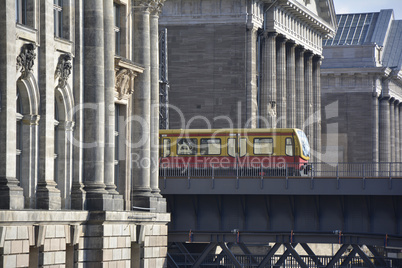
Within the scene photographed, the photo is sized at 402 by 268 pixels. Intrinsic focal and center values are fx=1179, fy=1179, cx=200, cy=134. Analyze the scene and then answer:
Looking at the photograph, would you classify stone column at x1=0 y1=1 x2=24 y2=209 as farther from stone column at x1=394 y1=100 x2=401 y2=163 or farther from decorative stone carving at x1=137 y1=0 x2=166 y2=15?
stone column at x1=394 y1=100 x2=401 y2=163

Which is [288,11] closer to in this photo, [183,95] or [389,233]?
[183,95]

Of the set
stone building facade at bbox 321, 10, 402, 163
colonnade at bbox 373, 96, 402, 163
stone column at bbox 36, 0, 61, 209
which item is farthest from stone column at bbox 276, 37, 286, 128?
stone column at bbox 36, 0, 61, 209

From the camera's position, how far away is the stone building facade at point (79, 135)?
150 feet

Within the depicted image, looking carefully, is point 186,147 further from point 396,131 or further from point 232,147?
point 396,131

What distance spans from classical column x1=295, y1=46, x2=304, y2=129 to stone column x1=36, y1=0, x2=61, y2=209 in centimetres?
6721

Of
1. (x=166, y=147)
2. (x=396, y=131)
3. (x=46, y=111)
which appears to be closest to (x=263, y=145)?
(x=166, y=147)

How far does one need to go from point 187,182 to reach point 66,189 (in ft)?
71.4

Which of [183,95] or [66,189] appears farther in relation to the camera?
[183,95]

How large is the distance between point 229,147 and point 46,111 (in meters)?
33.8

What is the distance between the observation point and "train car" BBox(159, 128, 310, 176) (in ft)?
267

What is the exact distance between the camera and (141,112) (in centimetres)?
6134

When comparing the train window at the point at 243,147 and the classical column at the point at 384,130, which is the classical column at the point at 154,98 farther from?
the classical column at the point at 384,130

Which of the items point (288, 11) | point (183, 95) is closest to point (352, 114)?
point (288, 11)

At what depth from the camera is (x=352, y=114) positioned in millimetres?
148000
